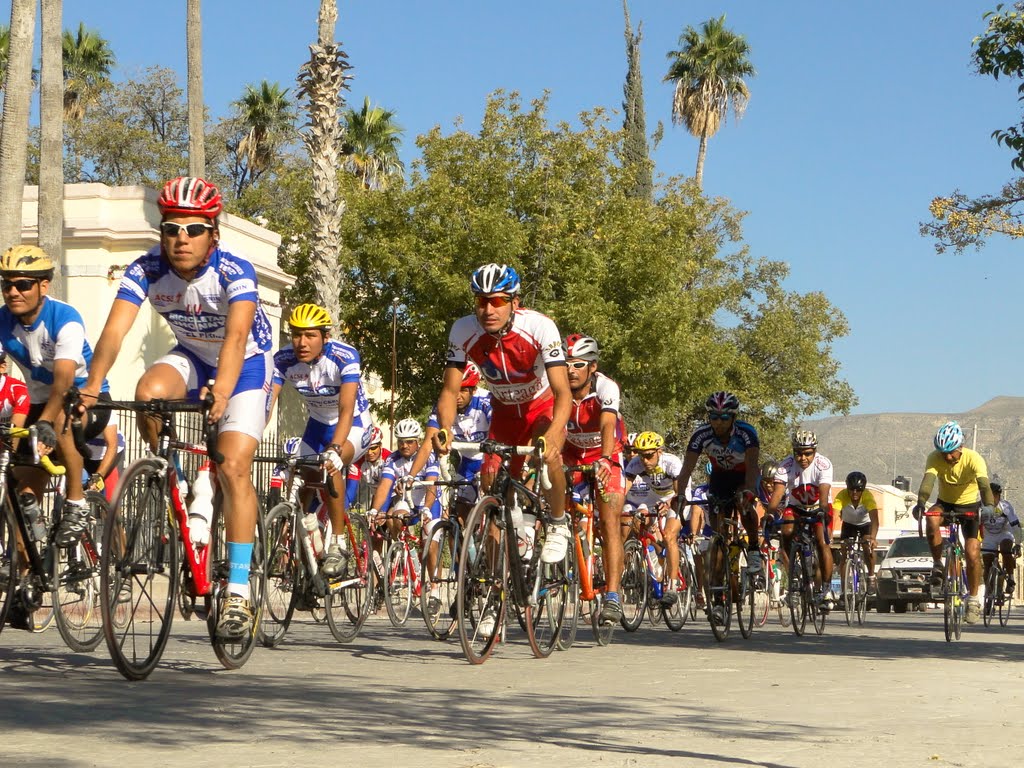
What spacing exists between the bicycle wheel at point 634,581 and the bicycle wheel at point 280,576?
4.51 m

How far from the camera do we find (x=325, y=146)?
31.5 metres

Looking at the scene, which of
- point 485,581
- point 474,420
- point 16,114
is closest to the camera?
point 485,581

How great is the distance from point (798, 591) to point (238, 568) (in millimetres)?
8527

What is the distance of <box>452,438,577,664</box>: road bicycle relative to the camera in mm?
9453

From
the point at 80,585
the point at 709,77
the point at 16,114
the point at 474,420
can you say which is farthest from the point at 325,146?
the point at 709,77

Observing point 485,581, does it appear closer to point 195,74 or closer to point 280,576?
point 280,576

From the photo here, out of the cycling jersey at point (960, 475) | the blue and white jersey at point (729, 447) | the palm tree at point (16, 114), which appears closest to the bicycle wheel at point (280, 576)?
the blue and white jersey at point (729, 447)

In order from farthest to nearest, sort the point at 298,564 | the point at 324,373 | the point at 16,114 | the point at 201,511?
1. the point at 16,114
2. the point at 324,373
3. the point at 298,564
4. the point at 201,511

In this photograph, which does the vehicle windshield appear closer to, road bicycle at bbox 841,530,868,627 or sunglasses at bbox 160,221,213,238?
road bicycle at bbox 841,530,868,627

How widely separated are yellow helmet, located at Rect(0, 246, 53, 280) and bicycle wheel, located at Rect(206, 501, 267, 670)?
6.12ft

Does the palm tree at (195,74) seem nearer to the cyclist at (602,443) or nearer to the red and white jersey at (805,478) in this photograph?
the red and white jersey at (805,478)

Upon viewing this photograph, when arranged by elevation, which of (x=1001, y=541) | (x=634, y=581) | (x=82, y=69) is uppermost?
(x=82, y=69)

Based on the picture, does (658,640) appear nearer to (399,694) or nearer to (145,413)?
(399,694)

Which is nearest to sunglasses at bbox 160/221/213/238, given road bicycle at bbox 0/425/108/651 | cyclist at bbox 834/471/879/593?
road bicycle at bbox 0/425/108/651
